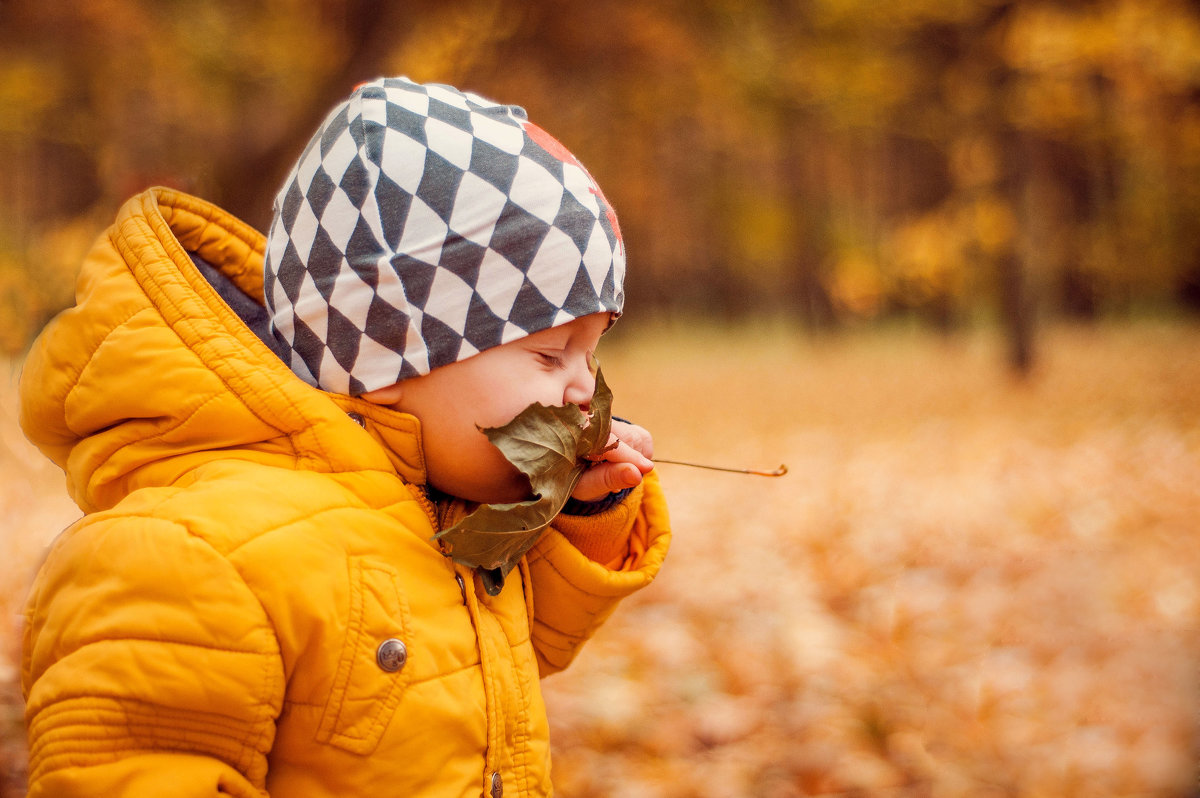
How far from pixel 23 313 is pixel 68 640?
3.88 m

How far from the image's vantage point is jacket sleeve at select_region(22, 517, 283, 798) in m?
1.17

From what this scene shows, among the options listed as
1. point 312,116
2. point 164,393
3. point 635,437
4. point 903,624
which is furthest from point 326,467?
point 312,116

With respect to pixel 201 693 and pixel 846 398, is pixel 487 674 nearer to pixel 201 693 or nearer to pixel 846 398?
pixel 201 693

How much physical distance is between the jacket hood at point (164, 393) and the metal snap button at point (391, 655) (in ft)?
0.90

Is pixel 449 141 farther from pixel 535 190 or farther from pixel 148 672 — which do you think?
pixel 148 672

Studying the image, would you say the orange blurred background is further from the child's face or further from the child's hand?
the child's hand

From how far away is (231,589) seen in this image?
1246 millimetres

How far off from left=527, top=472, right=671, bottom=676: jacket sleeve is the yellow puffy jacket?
0.30 ft

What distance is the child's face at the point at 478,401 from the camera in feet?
5.02

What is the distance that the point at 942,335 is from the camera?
812 inches

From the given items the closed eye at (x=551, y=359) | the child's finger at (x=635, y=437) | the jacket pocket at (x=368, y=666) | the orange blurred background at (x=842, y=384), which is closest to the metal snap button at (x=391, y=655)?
the jacket pocket at (x=368, y=666)

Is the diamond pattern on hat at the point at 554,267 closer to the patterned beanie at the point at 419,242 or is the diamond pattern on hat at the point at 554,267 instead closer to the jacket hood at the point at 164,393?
the patterned beanie at the point at 419,242

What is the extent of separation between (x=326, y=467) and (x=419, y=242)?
0.37 meters

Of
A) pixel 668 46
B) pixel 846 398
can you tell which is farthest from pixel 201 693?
pixel 846 398
